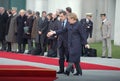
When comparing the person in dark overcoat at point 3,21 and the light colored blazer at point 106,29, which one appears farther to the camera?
the person in dark overcoat at point 3,21

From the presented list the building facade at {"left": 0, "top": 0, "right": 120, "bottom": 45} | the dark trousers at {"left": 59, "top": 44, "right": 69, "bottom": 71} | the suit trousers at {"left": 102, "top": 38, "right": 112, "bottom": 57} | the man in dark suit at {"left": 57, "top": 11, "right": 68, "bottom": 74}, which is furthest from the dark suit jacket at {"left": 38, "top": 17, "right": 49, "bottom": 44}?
the building facade at {"left": 0, "top": 0, "right": 120, "bottom": 45}

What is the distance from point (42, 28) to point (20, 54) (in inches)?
76.1

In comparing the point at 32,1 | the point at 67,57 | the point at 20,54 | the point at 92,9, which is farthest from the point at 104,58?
the point at 32,1

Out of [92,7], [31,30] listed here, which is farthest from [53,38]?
[92,7]

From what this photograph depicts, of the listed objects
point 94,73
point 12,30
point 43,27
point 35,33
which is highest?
point 43,27

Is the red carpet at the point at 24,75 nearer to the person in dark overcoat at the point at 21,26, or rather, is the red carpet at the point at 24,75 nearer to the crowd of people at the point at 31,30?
the crowd of people at the point at 31,30

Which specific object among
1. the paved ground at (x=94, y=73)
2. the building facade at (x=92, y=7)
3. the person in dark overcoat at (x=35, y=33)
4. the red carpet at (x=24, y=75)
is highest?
the building facade at (x=92, y=7)

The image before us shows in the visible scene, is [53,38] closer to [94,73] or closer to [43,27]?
[43,27]

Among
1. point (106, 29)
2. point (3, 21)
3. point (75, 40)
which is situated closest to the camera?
point (75, 40)

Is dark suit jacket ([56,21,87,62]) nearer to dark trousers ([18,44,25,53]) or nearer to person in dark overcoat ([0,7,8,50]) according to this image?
dark trousers ([18,44,25,53])

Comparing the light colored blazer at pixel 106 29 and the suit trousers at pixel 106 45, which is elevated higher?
the light colored blazer at pixel 106 29

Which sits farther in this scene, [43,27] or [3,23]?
[3,23]

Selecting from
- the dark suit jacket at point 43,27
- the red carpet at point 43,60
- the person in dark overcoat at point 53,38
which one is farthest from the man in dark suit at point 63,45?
the dark suit jacket at point 43,27

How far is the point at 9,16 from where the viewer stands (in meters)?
22.4
